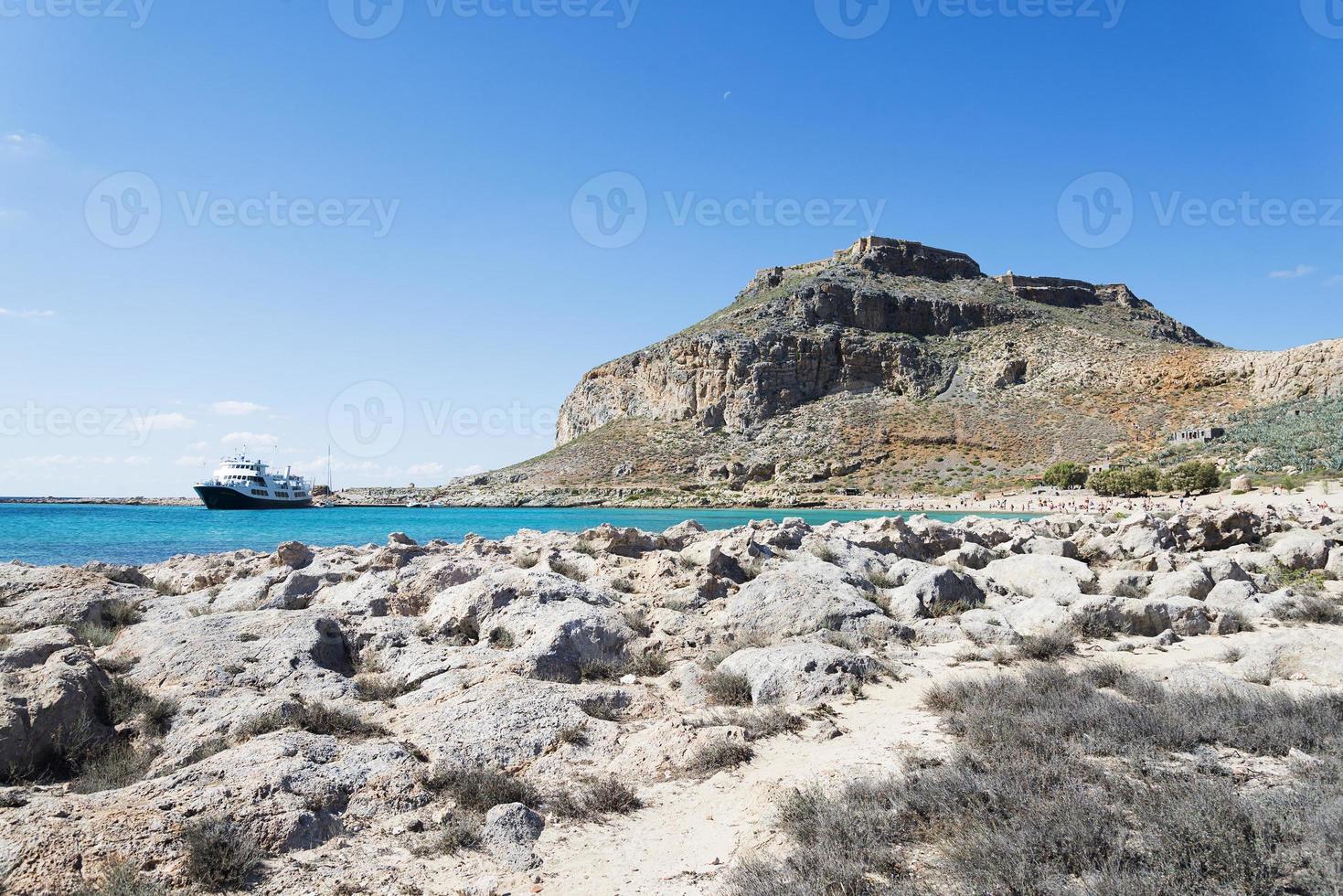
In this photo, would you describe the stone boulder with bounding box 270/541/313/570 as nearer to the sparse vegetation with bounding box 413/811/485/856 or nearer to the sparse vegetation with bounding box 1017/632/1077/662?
the sparse vegetation with bounding box 413/811/485/856

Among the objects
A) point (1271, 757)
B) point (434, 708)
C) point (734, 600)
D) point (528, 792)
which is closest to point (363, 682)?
point (434, 708)

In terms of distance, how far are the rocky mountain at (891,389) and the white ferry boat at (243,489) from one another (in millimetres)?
20484

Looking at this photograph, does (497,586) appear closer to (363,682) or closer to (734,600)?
(363,682)

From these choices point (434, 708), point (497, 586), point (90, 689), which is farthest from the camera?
point (497, 586)

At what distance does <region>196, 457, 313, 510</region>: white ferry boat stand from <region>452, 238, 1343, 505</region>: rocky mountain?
20.5m

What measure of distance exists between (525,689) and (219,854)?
2746 mm

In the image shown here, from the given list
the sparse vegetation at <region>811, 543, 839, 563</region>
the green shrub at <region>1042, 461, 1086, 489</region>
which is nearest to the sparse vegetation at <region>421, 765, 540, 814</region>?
the sparse vegetation at <region>811, 543, 839, 563</region>

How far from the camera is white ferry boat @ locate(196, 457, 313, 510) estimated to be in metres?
68.2

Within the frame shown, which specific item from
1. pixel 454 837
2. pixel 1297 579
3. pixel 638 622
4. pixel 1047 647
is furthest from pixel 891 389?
pixel 454 837

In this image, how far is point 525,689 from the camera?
19.9 ft

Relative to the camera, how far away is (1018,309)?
3388 inches

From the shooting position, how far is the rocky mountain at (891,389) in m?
62.8

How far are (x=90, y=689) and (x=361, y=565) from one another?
5672 mm

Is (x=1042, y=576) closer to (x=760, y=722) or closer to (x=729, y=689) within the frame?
(x=729, y=689)
